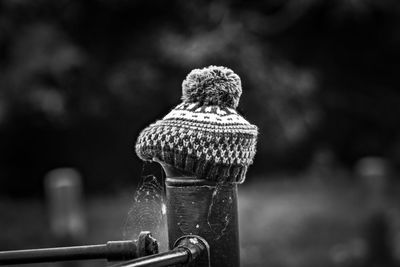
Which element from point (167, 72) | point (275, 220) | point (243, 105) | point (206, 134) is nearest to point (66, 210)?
point (243, 105)

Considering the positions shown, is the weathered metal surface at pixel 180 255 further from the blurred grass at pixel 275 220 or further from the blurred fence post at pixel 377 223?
the blurred fence post at pixel 377 223

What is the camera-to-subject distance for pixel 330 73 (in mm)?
9477

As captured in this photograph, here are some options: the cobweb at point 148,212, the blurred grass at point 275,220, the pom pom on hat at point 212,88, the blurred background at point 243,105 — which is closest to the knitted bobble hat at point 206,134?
the pom pom on hat at point 212,88

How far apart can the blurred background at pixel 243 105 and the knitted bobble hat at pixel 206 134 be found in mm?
4771

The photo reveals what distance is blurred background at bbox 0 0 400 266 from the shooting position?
725 cm

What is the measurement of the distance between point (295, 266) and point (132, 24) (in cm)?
321

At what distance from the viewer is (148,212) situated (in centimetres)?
177

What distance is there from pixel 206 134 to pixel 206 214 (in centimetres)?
18

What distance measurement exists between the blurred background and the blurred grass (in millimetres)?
21

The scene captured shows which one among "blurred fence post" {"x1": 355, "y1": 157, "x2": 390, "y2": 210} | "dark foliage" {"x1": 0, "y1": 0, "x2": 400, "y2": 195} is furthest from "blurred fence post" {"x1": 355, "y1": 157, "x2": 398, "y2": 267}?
"dark foliage" {"x1": 0, "y1": 0, "x2": 400, "y2": 195}

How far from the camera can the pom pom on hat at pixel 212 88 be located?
5.06ft

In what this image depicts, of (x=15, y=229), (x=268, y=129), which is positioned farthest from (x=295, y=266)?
(x=15, y=229)

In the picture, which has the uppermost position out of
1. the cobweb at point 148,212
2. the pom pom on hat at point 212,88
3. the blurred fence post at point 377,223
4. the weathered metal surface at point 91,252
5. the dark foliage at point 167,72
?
the dark foliage at point 167,72

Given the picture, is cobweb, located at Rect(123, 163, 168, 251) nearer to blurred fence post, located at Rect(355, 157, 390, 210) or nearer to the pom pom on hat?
the pom pom on hat
